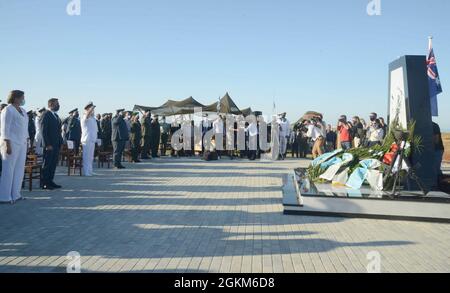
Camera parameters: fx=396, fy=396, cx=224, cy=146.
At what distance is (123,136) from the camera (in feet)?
47.0

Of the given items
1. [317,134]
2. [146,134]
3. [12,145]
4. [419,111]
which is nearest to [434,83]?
[419,111]

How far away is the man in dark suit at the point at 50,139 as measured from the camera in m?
9.84

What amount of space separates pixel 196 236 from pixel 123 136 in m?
9.16

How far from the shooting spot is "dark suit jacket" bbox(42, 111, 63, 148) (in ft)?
32.2

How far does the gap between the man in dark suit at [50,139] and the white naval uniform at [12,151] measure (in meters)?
1.39

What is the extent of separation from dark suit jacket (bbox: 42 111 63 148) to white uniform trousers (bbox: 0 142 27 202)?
Result: 54.9 inches

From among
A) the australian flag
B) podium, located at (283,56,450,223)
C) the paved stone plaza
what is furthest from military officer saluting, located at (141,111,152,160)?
the australian flag

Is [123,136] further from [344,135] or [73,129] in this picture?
[344,135]

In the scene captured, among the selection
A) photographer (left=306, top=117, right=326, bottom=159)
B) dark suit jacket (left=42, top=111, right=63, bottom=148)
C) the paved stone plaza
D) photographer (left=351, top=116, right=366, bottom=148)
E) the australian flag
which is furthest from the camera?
photographer (left=306, top=117, right=326, bottom=159)

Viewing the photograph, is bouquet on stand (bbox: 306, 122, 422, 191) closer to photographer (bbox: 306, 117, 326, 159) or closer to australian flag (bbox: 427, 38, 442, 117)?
australian flag (bbox: 427, 38, 442, 117)

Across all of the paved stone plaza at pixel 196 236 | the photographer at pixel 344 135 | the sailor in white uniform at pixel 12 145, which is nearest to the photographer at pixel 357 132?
the photographer at pixel 344 135
